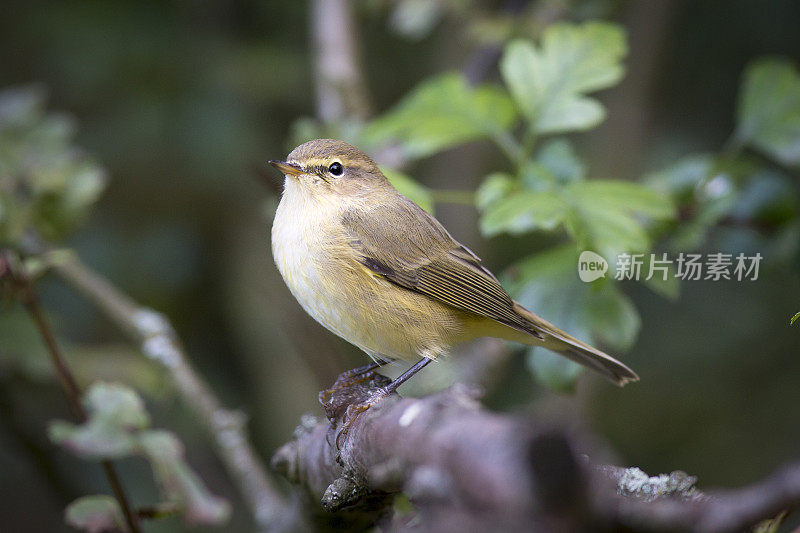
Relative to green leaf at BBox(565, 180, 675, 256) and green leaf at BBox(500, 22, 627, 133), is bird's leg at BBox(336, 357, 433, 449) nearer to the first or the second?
green leaf at BBox(565, 180, 675, 256)

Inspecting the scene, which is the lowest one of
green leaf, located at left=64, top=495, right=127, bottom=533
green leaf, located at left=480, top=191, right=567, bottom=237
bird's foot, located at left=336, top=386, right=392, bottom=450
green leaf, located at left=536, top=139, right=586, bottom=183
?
bird's foot, located at left=336, top=386, right=392, bottom=450

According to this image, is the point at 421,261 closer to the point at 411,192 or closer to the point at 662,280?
the point at 411,192

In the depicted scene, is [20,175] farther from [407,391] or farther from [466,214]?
[466,214]

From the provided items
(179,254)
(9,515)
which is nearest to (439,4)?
(179,254)

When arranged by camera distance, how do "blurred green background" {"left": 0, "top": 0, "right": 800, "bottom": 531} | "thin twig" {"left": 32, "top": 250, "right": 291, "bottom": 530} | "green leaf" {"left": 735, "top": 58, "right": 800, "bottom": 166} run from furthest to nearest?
"blurred green background" {"left": 0, "top": 0, "right": 800, "bottom": 531}
"thin twig" {"left": 32, "top": 250, "right": 291, "bottom": 530}
"green leaf" {"left": 735, "top": 58, "right": 800, "bottom": 166}

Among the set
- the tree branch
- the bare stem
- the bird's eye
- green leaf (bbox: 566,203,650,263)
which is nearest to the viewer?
the tree branch

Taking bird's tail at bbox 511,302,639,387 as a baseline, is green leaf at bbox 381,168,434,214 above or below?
above

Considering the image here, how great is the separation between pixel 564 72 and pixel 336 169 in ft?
2.83

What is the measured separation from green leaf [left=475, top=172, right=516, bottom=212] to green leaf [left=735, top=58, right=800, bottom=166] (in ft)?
3.47

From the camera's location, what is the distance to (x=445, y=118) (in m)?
2.57

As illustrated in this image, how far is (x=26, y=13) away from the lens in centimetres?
458

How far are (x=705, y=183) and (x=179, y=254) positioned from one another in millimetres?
3278

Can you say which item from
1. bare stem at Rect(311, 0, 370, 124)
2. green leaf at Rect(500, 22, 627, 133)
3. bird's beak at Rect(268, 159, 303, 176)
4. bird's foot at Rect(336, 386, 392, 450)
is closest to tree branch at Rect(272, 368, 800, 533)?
bird's foot at Rect(336, 386, 392, 450)

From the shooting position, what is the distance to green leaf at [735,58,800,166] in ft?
9.00
